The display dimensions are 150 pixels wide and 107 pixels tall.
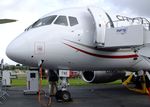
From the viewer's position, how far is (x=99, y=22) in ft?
48.0

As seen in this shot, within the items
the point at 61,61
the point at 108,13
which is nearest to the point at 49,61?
the point at 61,61

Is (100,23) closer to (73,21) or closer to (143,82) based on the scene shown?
(73,21)

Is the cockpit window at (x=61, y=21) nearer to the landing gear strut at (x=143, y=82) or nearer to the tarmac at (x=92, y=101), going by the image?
the tarmac at (x=92, y=101)

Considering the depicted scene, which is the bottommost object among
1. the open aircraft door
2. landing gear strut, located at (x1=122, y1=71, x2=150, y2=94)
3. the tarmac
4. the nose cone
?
the tarmac

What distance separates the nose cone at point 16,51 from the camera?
44.8 feet

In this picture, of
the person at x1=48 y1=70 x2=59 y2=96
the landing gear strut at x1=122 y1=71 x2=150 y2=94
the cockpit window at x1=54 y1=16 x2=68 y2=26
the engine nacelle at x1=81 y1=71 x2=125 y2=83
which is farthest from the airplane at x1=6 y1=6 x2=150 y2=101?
the engine nacelle at x1=81 y1=71 x2=125 y2=83

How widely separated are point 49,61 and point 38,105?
71.5 inches

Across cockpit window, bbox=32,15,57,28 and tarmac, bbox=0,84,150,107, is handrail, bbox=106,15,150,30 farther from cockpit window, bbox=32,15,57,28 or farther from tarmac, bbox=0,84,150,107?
tarmac, bbox=0,84,150,107

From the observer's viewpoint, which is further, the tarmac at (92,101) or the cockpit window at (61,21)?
the cockpit window at (61,21)

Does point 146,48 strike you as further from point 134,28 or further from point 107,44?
point 107,44

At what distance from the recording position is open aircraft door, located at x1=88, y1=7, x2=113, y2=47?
14.3 metres

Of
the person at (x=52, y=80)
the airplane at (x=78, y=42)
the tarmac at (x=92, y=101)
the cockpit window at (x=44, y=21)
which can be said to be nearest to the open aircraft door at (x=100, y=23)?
the airplane at (x=78, y=42)

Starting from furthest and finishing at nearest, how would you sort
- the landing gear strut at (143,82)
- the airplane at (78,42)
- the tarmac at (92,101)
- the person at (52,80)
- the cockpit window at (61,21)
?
the landing gear strut at (143,82)
the person at (52,80)
the cockpit window at (61,21)
the tarmac at (92,101)
the airplane at (78,42)

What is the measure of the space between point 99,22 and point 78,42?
1.23 metres
